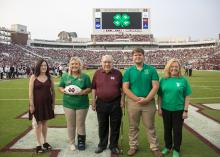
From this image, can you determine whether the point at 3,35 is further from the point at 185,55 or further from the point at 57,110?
the point at 57,110

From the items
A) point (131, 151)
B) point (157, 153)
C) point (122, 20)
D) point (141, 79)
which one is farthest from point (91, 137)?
point (122, 20)

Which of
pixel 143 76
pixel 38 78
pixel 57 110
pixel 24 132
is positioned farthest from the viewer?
pixel 57 110

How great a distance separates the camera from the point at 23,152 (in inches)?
240

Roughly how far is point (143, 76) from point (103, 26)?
40.7 meters

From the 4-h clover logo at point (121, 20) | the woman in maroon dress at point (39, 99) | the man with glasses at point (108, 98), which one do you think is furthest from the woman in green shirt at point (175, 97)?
the 4-h clover logo at point (121, 20)

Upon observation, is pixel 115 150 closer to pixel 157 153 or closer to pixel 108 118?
pixel 108 118

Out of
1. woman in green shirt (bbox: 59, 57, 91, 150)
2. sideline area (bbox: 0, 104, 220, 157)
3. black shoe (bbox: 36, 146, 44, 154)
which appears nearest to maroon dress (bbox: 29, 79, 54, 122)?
woman in green shirt (bbox: 59, 57, 91, 150)

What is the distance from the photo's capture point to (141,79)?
231 inches

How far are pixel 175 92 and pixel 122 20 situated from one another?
39.0 meters

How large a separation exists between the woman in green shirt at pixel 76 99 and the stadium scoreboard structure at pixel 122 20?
35680 mm

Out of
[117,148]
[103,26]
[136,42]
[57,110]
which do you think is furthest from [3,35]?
[117,148]

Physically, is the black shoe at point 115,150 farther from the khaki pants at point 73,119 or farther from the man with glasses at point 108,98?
the khaki pants at point 73,119

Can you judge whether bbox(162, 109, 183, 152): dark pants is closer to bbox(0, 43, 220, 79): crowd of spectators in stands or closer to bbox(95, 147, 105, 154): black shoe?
bbox(95, 147, 105, 154): black shoe

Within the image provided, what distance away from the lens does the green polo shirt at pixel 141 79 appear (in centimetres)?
587
